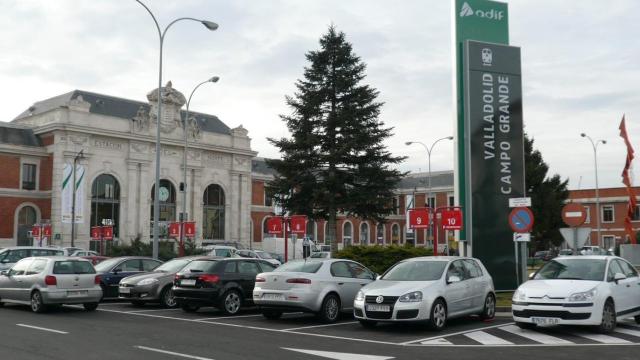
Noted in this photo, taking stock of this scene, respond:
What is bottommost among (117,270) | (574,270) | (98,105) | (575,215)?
(117,270)

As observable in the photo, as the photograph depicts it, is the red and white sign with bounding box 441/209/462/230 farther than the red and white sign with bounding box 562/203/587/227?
Yes

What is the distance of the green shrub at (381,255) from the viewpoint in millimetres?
24656

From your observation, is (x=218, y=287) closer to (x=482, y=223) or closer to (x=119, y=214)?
(x=482, y=223)

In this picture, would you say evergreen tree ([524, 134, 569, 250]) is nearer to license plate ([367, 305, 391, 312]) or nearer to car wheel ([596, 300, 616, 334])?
car wheel ([596, 300, 616, 334])

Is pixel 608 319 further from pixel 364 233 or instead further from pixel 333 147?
pixel 364 233

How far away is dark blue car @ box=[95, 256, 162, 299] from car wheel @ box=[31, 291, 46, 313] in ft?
10.5

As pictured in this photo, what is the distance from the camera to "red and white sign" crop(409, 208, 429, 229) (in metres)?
21.8

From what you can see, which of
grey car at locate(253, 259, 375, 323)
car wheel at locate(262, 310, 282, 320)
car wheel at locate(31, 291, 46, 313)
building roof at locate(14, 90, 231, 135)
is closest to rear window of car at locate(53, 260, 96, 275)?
car wheel at locate(31, 291, 46, 313)

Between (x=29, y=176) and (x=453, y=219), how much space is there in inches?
1862

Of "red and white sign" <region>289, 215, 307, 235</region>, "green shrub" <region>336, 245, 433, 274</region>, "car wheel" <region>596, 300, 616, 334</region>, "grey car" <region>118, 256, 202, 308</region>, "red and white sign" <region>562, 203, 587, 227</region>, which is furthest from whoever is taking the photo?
"green shrub" <region>336, 245, 433, 274</region>

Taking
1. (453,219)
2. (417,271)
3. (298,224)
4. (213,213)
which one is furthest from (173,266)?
(213,213)

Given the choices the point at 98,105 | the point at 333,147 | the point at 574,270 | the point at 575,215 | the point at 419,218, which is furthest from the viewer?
the point at 98,105

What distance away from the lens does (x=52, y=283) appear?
16031 mm

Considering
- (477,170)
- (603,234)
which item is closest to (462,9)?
(477,170)
